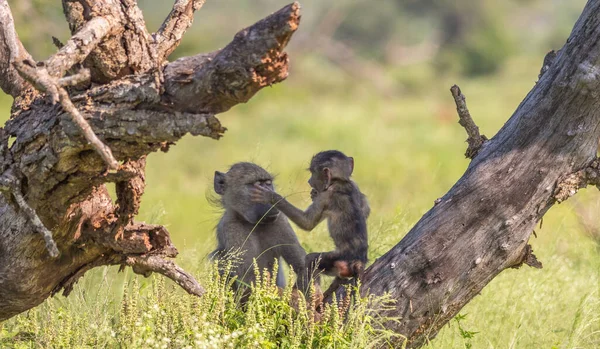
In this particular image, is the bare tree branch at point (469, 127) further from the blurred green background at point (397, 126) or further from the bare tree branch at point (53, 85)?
the bare tree branch at point (53, 85)

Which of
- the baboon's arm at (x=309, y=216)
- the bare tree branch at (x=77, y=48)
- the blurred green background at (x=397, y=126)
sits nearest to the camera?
the bare tree branch at (x=77, y=48)

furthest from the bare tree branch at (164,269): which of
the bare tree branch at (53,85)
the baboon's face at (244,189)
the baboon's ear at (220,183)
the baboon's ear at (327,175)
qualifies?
the bare tree branch at (53,85)

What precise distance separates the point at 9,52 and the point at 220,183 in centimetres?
140

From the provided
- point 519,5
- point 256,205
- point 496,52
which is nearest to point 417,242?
point 256,205

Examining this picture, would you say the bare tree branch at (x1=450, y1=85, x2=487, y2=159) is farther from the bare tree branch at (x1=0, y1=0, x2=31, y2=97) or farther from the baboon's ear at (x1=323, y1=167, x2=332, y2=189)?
the bare tree branch at (x1=0, y1=0, x2=31, y2=97)

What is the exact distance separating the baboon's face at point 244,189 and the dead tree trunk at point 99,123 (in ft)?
1.89

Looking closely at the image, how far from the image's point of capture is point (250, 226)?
4836mm

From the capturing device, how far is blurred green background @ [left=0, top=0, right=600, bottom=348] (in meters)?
5.49

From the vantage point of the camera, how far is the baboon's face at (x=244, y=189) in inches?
188

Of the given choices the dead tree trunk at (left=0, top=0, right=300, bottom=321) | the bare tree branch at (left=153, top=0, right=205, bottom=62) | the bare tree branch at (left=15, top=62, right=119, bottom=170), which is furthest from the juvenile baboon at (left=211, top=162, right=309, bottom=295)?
the bare tree branch at (left=15, top=62, right=119, bottom=170)

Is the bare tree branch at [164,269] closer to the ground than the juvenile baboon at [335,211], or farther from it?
closer to the ground

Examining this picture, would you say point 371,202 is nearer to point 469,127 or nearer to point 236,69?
point 469,127

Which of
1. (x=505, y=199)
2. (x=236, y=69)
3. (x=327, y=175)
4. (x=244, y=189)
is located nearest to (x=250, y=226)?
(x=244, y=189)

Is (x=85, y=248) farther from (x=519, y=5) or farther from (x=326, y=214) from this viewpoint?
(x=519, y=5)
